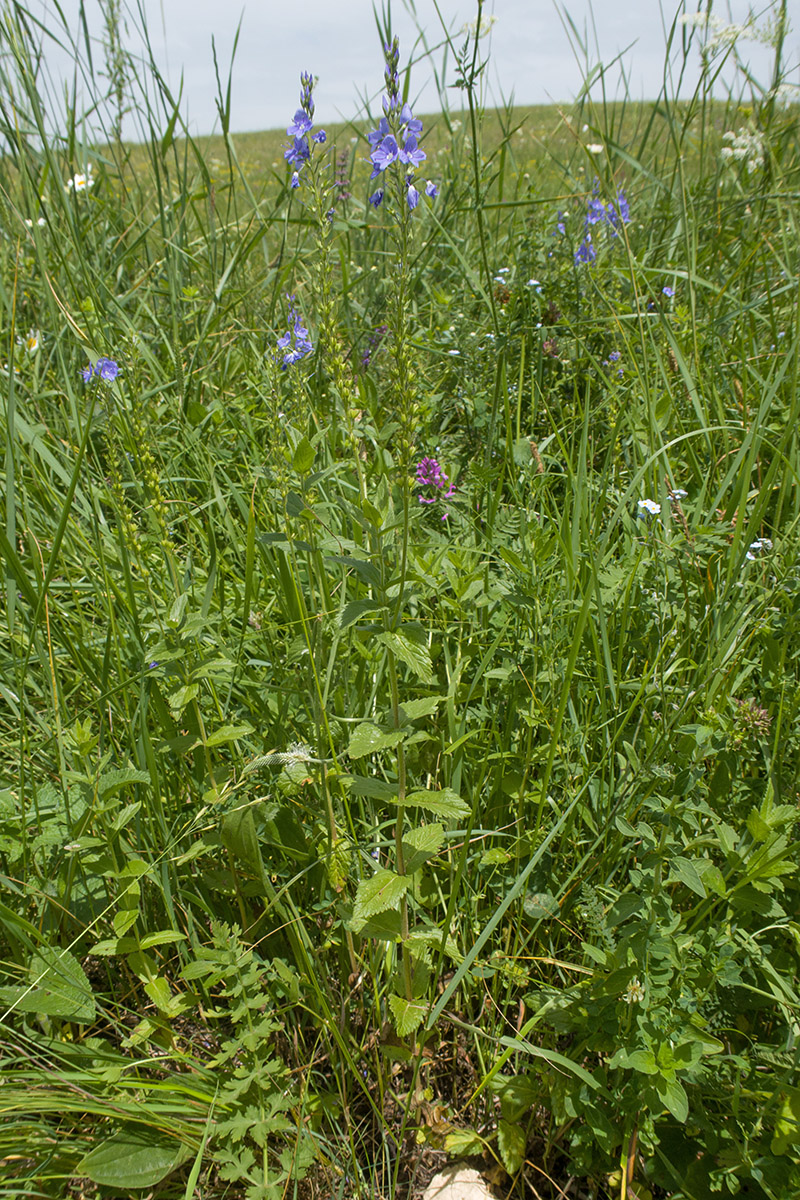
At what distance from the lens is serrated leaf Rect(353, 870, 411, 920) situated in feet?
3.80

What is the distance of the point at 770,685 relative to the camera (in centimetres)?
155

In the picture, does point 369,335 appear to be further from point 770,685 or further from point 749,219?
point 770,685

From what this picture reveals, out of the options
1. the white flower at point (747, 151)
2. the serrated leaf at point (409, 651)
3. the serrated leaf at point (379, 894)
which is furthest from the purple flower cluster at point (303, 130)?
the white flower at point (747, 151)

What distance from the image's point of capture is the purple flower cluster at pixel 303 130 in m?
1.41

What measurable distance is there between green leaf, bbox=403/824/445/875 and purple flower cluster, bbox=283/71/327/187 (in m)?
1.20

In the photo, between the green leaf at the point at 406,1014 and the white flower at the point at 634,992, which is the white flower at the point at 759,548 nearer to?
the white flower at the point at 634,992

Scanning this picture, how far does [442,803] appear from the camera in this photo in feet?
4.12

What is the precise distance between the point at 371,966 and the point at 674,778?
678mm

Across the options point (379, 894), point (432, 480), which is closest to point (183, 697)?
point (379, 894)

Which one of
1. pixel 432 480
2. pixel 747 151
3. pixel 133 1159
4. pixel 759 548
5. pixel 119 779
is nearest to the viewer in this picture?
pixel 133 1159

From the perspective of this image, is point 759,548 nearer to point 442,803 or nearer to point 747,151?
point 442,803

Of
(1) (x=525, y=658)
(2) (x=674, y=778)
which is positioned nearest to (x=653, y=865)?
(2) (x=674, y=778)

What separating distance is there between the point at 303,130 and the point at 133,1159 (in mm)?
1885

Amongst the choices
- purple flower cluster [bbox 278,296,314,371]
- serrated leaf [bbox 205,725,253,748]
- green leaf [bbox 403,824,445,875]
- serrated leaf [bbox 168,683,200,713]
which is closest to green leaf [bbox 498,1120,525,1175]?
green leaf [bbox 403,824,445,875]
